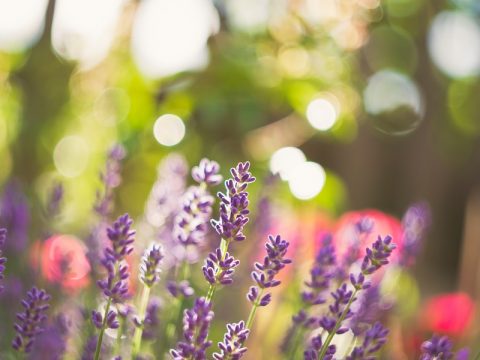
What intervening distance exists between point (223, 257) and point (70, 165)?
150 centimetres

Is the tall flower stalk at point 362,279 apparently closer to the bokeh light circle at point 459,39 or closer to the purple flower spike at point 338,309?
the purple flower spike at point 338,309

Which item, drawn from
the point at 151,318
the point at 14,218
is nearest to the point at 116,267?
the point at 151,318

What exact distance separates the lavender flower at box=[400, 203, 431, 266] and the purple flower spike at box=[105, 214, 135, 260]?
339 mm

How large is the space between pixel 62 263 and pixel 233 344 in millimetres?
358

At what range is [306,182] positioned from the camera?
1.26m

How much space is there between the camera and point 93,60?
1.58m

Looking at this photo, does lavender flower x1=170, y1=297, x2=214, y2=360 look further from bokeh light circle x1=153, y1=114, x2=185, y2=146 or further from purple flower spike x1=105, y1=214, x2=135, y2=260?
bokeh light circle x1=153, y1=114, x2=185, y2=146

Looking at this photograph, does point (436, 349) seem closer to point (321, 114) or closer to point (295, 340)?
point (295, 340)

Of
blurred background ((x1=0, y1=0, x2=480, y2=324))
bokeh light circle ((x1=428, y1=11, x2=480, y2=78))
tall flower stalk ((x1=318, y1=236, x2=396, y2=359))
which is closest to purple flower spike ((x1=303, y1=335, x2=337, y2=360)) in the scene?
tall flower stalk ((x1=318, y1=236, x2=396, y2=359))

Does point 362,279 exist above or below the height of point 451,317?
above

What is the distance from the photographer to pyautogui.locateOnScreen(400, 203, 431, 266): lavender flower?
28.9 inches

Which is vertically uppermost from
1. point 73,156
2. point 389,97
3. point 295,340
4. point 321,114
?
point 295,340

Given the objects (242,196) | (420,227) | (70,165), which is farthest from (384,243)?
(70,165)

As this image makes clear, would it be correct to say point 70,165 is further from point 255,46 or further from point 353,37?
point 353,37
